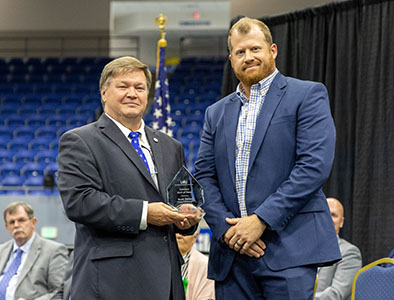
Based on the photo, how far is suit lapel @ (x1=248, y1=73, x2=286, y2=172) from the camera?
7.38ft

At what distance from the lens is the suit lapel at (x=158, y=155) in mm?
2359

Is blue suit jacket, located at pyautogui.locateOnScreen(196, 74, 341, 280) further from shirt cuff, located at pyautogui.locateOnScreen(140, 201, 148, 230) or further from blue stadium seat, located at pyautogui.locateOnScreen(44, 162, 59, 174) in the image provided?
blue stadium seat, located at pyautogui.locateOnScreen(44, 162, 59, 174)

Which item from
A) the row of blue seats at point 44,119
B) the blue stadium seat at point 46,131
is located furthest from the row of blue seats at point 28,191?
the row of blue seats at point 44,119

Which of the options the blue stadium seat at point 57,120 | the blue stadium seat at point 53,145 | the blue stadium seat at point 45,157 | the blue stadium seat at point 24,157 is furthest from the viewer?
the blue stadium seat at point 57,120

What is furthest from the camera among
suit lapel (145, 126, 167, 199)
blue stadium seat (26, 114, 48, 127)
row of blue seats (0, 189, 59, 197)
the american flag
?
blue stadium seat (26, 114, 48, 127)

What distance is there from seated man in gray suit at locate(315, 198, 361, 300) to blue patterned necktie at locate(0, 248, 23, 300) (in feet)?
7.74

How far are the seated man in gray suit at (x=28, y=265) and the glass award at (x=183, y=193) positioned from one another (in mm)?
2627

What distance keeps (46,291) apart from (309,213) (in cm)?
304

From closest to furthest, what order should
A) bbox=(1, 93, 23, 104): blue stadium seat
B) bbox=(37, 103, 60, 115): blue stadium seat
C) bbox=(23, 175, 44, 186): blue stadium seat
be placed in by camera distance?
bbox=(23, 175, 44, 186): blue stadium seat
bbox=(37, 103, 60, 115): blue stadium seat
bbox=(1, 93, 23, 104): blue stadium seat

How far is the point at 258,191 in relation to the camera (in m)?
2.24

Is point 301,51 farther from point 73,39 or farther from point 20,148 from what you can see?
point 73,39

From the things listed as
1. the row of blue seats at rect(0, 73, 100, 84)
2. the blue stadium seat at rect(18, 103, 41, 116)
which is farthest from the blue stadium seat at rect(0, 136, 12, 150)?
the row of blue seats at rect(0, 73, 100, 84)

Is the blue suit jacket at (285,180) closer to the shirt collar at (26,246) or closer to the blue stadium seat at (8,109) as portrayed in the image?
the shirt collar at (26,246)

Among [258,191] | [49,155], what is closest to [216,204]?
[258,191]
